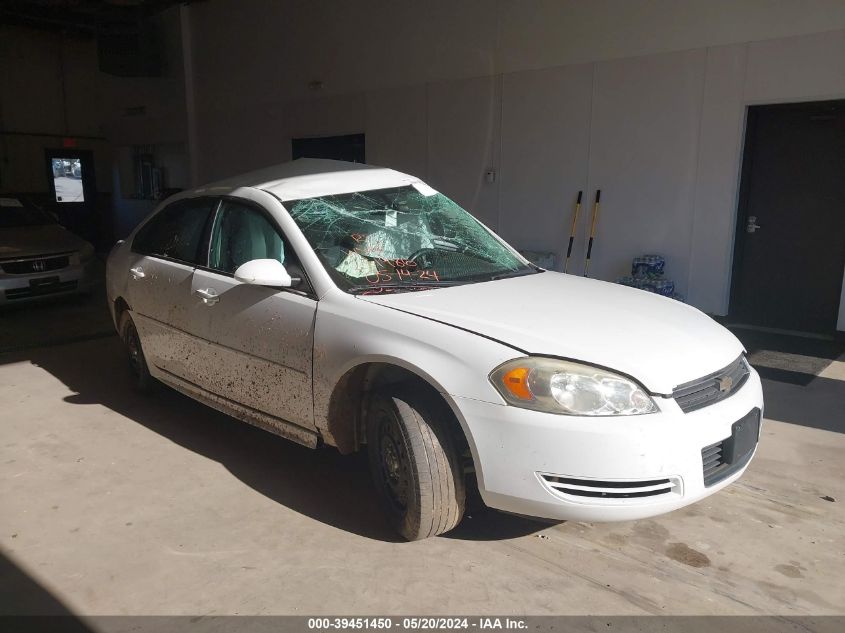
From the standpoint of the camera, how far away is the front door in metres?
6.64

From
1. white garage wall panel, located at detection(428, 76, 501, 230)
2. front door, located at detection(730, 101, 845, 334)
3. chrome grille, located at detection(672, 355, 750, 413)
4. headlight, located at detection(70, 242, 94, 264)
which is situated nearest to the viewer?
chrome grille, located at detection(672, 355, 750, 413)

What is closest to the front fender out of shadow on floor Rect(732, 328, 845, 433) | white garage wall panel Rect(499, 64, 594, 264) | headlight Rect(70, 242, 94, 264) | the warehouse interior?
the warehouse interior

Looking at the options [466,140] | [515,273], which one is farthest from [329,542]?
[466,140]

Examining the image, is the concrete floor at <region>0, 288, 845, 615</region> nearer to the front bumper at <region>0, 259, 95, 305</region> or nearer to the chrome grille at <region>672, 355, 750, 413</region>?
the chrome grille at <region>672, 355, 750, 413</region>

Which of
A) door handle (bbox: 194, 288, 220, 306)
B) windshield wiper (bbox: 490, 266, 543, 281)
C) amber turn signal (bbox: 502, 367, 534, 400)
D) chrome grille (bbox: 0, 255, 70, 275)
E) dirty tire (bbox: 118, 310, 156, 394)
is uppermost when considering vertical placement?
windshield wiper (bbox: 490, 266, 543, 281)

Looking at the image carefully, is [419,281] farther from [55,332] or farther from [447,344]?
[55,332]

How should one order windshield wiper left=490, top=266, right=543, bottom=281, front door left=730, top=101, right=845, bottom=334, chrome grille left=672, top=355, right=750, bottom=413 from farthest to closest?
front door left=730, top=101, right=845, bottom=334 < windshield wiper left=490, top=266, right=543, bottom=281 < chrome grille left=672, top=355, right=750, bottom=413

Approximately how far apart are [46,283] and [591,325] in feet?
24.2

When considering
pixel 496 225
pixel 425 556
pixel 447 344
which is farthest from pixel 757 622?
pixel 496 225

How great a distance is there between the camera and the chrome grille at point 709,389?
2.50 m

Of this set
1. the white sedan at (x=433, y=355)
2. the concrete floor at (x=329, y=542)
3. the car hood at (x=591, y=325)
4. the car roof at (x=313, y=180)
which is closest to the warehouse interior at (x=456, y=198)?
the concrete floor at (x=329, y=542)

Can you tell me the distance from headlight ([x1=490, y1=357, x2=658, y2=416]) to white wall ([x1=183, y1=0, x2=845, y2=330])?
549cm

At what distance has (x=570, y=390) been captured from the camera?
2.44 m

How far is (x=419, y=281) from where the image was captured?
324 cm
